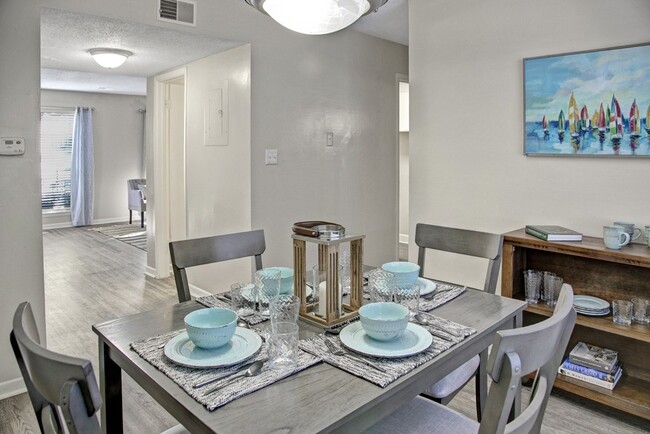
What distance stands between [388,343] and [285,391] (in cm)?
35

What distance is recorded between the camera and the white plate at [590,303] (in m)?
2.26

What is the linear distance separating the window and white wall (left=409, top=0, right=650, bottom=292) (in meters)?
6.97

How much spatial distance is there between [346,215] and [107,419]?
9.93 ft

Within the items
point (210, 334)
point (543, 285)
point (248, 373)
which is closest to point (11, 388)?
point (210, 334)

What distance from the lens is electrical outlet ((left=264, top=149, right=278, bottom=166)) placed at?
351 cm

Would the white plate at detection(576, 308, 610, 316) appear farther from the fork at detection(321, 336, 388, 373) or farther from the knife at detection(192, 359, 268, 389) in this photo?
the knife at detection(192, 359, 268, 389)

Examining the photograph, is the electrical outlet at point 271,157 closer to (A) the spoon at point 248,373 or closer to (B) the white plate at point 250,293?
(B) the white plate at point 250,293

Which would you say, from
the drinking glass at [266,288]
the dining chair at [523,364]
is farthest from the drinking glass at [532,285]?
the drinking glass at [266,288]

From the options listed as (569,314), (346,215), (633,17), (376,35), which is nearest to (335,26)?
(569,314)

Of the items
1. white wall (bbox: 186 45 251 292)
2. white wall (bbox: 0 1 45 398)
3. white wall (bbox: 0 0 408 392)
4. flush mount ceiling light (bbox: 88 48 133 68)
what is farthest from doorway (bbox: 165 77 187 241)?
white wall (bbox: 0 1 45 398)

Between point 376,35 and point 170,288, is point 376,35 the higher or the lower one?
the higher one

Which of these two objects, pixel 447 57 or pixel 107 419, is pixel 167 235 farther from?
pixel 107 419

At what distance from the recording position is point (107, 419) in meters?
1.34

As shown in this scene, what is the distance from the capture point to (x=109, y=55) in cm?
355
